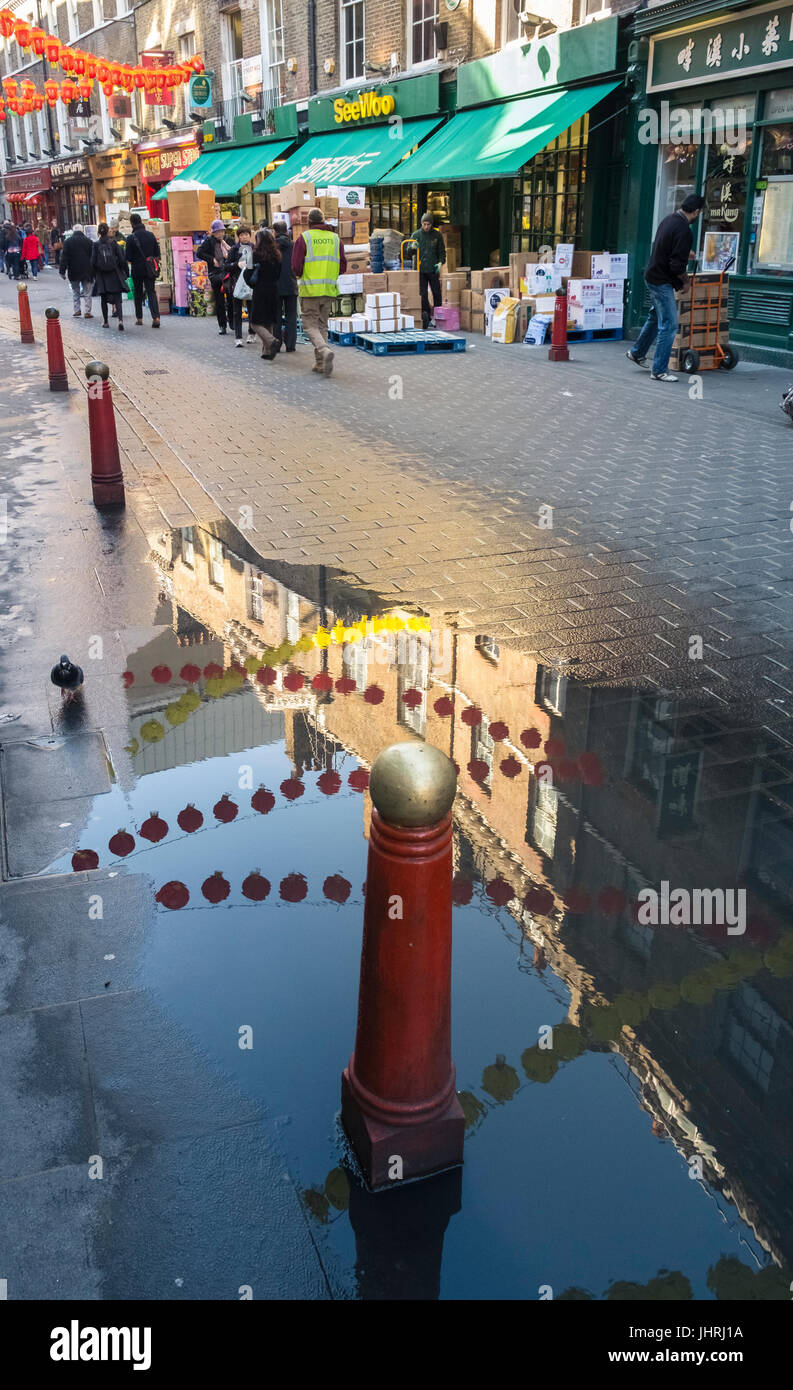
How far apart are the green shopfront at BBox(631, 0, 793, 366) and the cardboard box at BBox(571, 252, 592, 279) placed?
47.3 inches

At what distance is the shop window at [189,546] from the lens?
6.99 m

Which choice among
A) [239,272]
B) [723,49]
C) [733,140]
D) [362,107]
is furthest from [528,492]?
[362,107]

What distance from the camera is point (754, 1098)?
2.68 meters

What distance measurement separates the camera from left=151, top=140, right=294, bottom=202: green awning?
27.7m

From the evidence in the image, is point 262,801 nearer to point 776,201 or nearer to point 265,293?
point 776,201

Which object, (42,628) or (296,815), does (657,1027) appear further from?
(42,628)

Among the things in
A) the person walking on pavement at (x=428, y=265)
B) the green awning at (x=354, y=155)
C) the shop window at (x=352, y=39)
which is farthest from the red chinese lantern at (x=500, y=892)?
the shop window at (x=352, y=39)

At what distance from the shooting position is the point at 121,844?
379 cm

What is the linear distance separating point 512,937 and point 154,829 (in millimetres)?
1343

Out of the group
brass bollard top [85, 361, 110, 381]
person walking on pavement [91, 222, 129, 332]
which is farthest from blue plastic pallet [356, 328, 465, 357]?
brass bollard top [85, 361, 110, 381]

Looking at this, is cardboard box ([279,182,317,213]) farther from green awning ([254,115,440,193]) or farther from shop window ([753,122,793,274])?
shop window ([753,122,793,274])

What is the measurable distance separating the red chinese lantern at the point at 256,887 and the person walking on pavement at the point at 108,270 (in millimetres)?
16899

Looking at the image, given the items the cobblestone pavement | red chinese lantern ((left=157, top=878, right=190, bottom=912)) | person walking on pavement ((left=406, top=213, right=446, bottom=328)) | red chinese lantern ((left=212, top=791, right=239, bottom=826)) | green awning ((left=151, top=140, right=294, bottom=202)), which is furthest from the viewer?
green awning ((left=151, top=140, right=294, bottom=202))

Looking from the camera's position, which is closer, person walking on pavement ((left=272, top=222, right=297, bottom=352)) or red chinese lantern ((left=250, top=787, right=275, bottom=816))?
red chinese lantern ((left=250, top=787, right=275, bottom=816))
